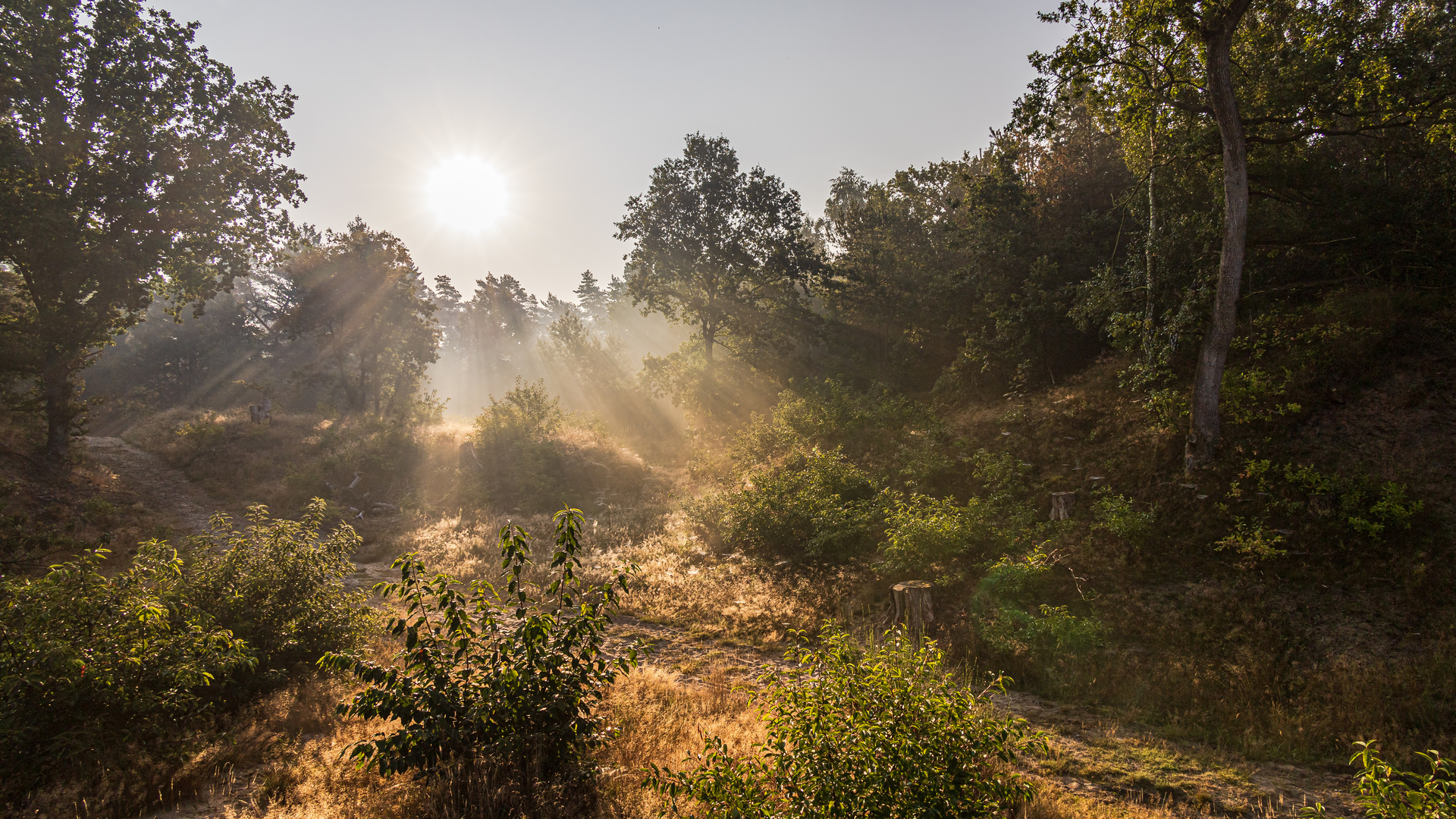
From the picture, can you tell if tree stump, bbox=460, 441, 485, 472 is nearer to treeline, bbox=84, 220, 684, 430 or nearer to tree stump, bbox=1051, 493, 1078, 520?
treeline, bbox=84, 220, 684, 430

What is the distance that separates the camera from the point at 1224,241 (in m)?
10.9

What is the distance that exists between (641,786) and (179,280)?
85.6 ft

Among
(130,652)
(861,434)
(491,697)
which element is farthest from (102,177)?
(861,434)

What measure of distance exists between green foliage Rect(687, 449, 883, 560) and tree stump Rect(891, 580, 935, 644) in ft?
10.8

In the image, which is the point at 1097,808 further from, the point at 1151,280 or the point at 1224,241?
the point at 1151,280

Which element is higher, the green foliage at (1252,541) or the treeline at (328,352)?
the treeline at (328,352)

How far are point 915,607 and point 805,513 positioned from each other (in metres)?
5.36

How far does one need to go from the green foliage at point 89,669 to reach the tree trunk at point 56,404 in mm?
17829

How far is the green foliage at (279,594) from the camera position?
7.56 m

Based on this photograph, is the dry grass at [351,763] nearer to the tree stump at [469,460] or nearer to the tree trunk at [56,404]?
the tree trunk at [56,404]

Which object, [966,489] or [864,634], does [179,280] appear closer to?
[864,634]

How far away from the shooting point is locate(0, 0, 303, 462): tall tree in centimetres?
1550

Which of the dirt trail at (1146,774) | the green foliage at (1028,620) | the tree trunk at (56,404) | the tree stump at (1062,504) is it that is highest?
the tree trunk at (56,404)

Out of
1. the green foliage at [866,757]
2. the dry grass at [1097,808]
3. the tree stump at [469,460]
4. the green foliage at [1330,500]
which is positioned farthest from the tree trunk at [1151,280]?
the tree stump at [469,460]
